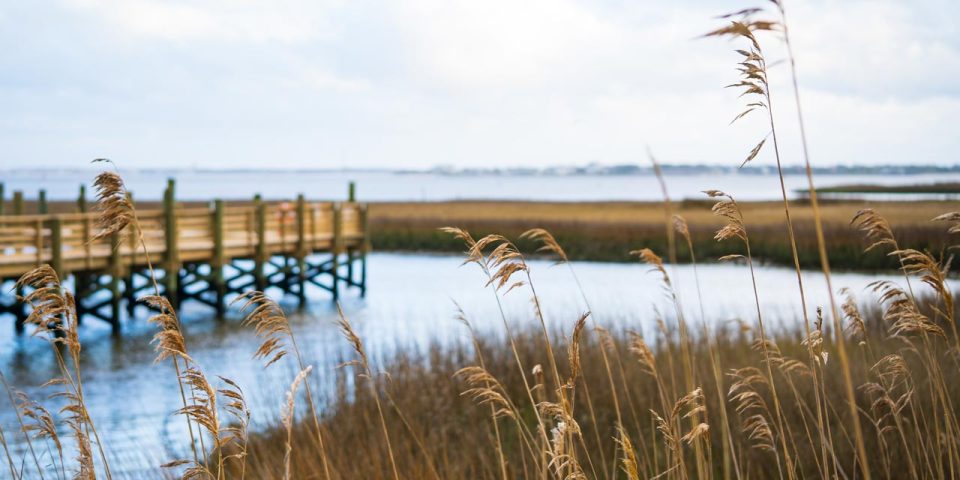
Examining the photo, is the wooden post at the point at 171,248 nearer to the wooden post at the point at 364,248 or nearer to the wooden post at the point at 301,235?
the wooden post at the point at 301,235

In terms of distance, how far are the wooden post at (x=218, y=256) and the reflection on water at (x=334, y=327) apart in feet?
1.87

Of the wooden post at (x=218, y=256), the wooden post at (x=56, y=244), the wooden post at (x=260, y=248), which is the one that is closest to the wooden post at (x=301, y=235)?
the wooden post at (x=260, y=248)

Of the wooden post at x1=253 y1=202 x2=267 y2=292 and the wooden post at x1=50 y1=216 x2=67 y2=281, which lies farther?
the wooden post at x1=253 y1=202 x2=267 y2=292

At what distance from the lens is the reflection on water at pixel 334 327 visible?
41.2 feet

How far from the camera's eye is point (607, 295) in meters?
24.4

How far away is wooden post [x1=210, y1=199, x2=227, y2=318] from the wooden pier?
3cm

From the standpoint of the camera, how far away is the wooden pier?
63.1 ft

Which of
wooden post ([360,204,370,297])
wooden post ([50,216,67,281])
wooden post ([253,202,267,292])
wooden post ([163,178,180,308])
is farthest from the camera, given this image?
wooden post ([360,204,370,297])

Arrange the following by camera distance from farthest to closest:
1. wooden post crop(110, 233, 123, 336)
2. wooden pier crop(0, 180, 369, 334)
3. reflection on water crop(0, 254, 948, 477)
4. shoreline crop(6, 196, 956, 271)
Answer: shoreline crop(6, 196, 956, 271) → wooden post crop(110, 233, 123, 336) → wooden pier crop(0, 180, 369, 334) → reflection on water crop(0, 254, 948, 477)

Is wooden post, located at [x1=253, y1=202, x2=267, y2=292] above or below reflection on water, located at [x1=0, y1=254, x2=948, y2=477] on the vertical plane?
above

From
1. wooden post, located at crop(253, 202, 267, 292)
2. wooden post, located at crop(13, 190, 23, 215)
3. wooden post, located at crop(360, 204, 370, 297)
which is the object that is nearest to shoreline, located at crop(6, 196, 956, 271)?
wooden post, located at crop(360, 204, 370, 297)

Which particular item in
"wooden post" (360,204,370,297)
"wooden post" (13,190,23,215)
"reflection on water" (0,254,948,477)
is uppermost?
"wooden post" (13,190,23,215)

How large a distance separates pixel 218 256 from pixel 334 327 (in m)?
3.44

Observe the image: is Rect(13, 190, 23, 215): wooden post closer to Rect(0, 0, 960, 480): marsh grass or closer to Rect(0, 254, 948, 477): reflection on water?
Rect(0, 254, 948, 477): reflection on water
